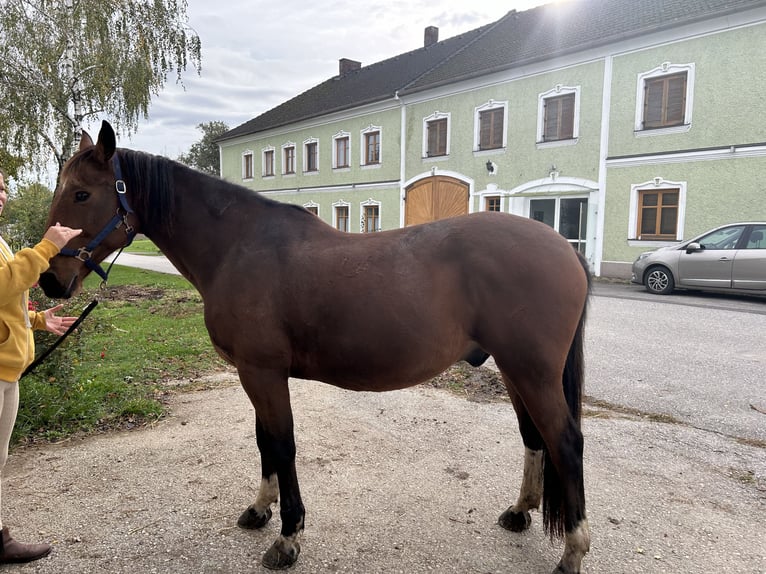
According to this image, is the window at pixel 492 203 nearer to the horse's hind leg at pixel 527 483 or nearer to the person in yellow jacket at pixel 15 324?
the horse's hind leg at pixel 527 483

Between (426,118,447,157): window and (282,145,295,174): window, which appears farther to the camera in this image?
(282,145,295,174): window

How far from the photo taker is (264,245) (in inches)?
98.2

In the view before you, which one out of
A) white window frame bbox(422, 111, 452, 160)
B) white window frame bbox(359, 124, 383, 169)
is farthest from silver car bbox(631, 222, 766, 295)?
white window frame bbox(359, 124, 383, 169)

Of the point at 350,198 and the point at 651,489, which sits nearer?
the point at 651,489

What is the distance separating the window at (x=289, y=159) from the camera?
27122 mm

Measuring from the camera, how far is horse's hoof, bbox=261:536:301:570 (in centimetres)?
235

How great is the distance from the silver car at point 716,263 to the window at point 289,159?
66.7ft

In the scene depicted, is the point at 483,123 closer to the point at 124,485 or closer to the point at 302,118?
the point at 302,118

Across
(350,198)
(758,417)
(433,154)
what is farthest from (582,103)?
(758,417)

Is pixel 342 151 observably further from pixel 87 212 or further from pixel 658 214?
pixel 87 212

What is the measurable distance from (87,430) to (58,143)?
11.8 meters

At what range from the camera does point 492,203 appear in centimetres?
1806

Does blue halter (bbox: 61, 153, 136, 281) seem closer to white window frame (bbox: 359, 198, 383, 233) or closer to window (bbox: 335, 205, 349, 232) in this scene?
white window frame (bbox: 359, 198, 383, 233)

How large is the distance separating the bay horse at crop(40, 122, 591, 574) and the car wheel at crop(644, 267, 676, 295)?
35.2ft
